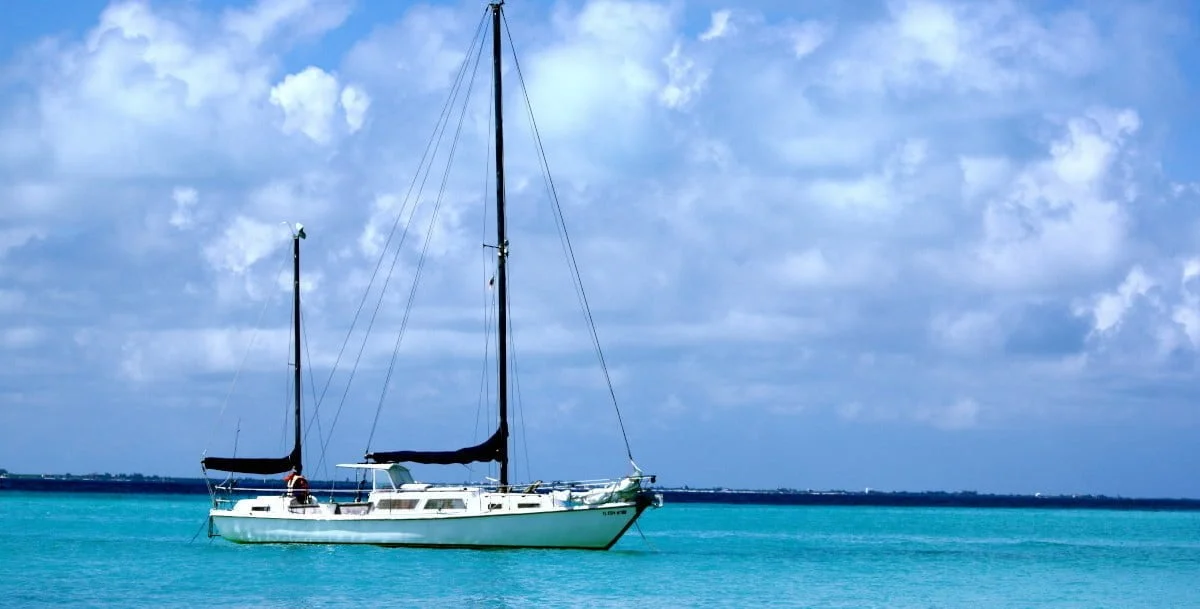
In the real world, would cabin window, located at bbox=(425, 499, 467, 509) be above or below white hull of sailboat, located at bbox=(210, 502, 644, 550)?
above

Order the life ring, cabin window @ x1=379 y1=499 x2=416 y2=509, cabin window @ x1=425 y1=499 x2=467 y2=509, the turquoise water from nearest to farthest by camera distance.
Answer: the turquoise water < cabin window @ x1=425 y1=499 x2=467 y2=509 < cabin window @ x1=379 y1=499 x2=416 y2=509 < the life ring

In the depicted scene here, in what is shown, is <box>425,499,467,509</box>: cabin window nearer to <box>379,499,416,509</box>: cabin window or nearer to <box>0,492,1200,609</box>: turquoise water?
<box>379,499,416,509</box>: cabin window

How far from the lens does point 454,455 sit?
195 ft

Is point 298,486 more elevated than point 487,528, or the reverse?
point 298,486

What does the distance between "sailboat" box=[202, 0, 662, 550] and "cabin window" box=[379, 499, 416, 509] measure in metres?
0.04

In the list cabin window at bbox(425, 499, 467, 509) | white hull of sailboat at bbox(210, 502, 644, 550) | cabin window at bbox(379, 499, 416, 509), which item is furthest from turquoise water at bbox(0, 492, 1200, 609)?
cabin window at bbox(379, 499, 416, 509)

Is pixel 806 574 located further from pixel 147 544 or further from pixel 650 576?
pixel 147 544

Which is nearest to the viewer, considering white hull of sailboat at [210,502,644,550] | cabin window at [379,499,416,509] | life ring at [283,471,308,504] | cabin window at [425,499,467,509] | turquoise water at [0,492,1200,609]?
turquoise water at [0,492,1200,609]

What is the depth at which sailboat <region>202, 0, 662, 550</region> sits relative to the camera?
5697 cm

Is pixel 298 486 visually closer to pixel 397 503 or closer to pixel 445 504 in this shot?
pixel 397 503

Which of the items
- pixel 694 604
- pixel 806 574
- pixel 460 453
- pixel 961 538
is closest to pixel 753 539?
pixel 961 538

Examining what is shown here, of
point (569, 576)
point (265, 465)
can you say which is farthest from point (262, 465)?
point (569, 576)

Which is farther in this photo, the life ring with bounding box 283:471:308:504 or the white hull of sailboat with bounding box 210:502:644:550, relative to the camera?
the life ring with bounding box 283:471:308:504

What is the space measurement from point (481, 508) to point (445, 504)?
1545mm
